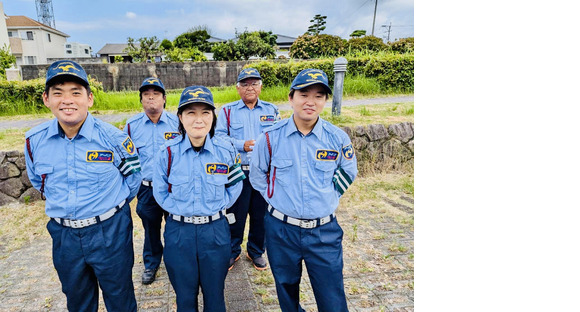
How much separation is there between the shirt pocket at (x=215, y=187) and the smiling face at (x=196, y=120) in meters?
0.30

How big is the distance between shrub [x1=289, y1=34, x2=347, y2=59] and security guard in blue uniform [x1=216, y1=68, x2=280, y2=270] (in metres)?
13.8

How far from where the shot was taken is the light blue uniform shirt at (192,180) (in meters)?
2.42

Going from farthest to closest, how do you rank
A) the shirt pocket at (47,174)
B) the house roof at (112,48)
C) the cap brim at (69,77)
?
the house roof at (112,48) < the shirt pocket at (47,174) < the cap brim at (69,77)

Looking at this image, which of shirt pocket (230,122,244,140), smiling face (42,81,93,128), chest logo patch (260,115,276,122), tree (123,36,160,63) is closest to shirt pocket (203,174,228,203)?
smiling face (42,81,93,128)

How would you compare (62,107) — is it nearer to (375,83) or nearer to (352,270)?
(352,270)

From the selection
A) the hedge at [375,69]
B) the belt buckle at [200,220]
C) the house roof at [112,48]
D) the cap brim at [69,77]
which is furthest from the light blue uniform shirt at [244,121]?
the house roof at [112,48]

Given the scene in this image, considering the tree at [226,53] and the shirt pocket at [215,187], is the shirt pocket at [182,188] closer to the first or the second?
the shirt pocket at [215,187]

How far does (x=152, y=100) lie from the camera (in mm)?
3336

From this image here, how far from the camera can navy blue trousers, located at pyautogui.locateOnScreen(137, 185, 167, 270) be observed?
131 inches

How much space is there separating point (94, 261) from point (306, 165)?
163 centimetres

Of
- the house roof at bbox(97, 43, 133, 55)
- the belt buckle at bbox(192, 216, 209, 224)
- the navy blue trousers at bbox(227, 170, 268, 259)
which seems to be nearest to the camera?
the belt buckle at bbox(192, 216, 209, 224)

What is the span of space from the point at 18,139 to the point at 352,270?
5.88m

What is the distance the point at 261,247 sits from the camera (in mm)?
3686

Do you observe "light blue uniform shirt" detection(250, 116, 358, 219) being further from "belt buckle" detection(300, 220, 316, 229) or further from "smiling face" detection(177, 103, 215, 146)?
"smiling face" detection(177, 103, 215, 146)
